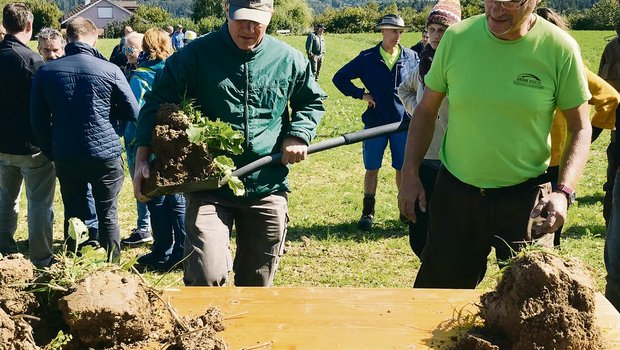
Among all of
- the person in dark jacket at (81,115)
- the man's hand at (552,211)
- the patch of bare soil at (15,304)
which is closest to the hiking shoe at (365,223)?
the person in dark jacket at (81,115)

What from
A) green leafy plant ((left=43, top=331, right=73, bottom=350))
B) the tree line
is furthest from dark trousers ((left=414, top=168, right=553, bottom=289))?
the tree line

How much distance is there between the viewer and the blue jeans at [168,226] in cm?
662

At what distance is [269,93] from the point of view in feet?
13.3

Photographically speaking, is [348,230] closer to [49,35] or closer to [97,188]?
[97,188]

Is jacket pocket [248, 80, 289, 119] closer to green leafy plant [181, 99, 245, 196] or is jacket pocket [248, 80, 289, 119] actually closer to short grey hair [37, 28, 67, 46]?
green leafy plant [181, 99, 245, 196]

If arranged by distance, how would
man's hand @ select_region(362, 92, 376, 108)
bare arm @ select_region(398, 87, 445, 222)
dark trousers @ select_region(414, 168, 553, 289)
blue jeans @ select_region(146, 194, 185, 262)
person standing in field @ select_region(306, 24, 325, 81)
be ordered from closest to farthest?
dark trousers @ select_region(414, 168, 553, 289) → bare arm @ select_region(398, 87, 445, 222) → blue jeans @ select_region(146, 194, 185, 262) → man's hand @ select_region(362, 92, 376, 108) → person standing in field @ select_region(306, 24, 325, 81)

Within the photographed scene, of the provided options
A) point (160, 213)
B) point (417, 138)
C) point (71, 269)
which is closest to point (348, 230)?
point (160, 213)

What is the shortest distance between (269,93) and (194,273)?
1108 mm

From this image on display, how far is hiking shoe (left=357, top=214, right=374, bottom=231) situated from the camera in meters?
7.81

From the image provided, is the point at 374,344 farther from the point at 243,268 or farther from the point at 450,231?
the point at 243,268

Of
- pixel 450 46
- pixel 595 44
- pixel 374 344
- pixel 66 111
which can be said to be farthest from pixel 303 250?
pixel 595 44

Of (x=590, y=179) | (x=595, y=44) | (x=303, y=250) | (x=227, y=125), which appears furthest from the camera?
(x=595, y=44)

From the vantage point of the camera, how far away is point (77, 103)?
224 inches

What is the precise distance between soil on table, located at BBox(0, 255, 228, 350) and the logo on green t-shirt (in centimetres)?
189
